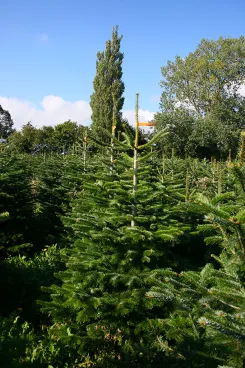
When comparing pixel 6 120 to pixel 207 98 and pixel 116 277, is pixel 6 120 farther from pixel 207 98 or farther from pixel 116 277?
pixel 116 277

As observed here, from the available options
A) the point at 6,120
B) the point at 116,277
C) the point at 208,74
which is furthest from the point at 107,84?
the point at 116,277

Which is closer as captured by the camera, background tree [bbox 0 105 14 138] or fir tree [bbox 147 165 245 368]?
fir tree [bbox 147 165 245 368]

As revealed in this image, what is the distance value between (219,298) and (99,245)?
2.52m

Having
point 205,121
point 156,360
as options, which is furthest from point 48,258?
point 205,121

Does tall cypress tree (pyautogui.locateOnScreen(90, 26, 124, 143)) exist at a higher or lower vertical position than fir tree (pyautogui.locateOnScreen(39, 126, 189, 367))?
higher

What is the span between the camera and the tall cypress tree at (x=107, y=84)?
3650 centimetres

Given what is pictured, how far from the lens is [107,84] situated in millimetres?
37375

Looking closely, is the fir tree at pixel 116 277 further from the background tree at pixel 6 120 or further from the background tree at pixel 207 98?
the background tree at pixel 6 120

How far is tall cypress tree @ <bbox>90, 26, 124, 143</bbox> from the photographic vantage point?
36.5 meters

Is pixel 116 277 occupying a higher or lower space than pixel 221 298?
lower

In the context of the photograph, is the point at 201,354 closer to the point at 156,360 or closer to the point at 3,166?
the point at 156,360

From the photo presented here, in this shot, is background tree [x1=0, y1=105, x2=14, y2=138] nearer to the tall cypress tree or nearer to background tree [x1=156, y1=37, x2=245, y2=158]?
the tall cypress tree

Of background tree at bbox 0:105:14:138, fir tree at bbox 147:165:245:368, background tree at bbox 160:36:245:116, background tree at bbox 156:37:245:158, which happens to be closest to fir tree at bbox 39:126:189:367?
A: fir tree at bbox 147:165:245:368

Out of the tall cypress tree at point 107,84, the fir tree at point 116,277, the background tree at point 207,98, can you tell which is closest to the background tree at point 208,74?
the background tree at point 207,98
